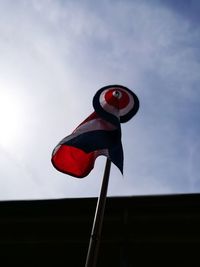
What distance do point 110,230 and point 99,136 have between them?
2.40 meters

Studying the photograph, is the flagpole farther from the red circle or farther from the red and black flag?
the red circle

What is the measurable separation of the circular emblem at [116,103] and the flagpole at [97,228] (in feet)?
3.82

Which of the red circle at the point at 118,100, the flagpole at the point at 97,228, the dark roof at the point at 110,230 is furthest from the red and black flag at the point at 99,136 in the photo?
the dark roof at the point at 110,230

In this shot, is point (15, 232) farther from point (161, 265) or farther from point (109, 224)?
point (161, 265)

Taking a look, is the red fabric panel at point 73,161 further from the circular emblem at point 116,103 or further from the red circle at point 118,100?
the red circle at point 118,100

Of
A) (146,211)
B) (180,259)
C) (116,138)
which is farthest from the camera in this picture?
(180,259)

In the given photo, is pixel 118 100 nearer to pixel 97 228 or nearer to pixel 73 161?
pixel 73 161

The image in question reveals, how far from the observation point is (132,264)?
7125 millimetres

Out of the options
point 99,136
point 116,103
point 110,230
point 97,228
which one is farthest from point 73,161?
point 110,230

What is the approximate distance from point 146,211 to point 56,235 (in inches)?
77.7

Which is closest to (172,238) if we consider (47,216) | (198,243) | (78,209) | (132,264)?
(198,243)

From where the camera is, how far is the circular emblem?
216 inches

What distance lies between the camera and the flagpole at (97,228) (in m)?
3.58

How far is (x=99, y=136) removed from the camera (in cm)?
518
